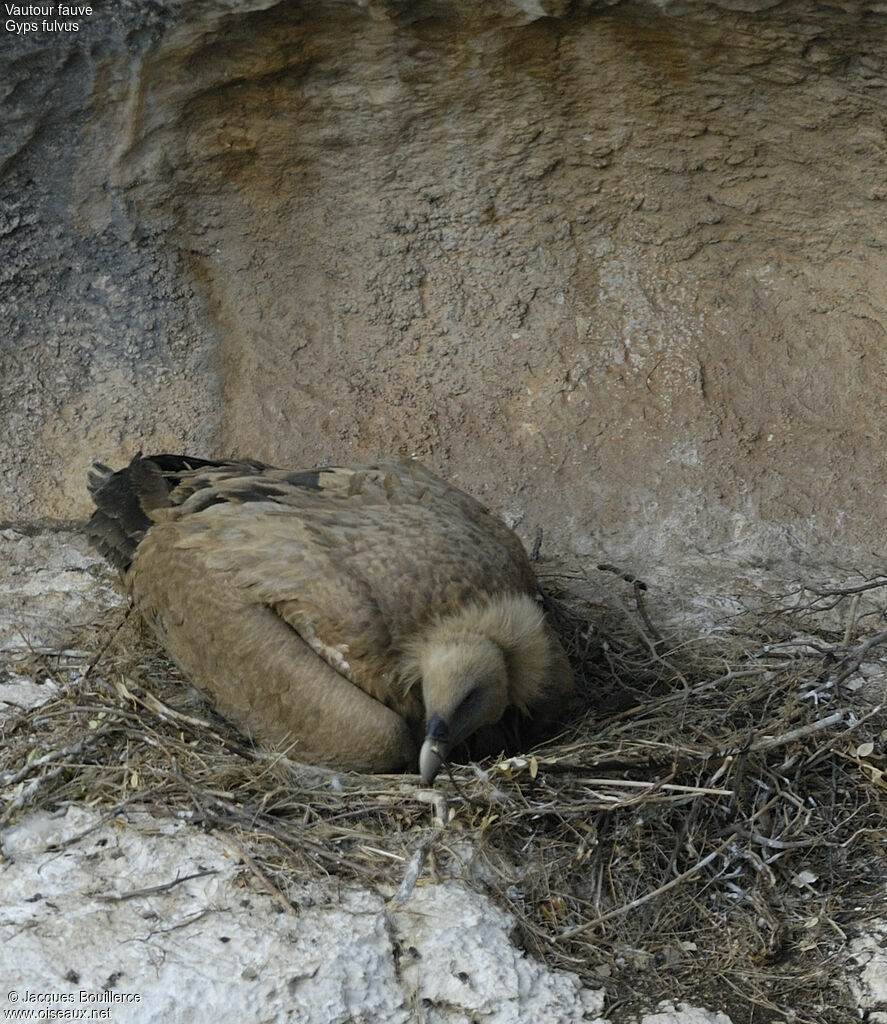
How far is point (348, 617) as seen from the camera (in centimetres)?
447

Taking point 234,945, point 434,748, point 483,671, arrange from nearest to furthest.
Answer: point 234,945
point 434,748
point 483,671

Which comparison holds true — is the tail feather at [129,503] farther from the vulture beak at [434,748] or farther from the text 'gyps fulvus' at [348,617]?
the vulture beak at [434,748]

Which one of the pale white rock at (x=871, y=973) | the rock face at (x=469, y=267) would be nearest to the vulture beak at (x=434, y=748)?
the pale white rock at (x=871, y=973)

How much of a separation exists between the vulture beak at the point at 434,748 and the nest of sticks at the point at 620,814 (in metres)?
0.08

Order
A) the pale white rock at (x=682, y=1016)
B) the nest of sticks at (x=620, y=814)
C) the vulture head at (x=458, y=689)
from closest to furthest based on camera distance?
the pale white rock at (x=682, y=1016), the nest of sticks at (x=620, y=814), the vulture head at (x=458, y=689)

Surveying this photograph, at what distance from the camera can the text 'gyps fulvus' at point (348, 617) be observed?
4371 mm

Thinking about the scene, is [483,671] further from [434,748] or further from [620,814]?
[620,814]

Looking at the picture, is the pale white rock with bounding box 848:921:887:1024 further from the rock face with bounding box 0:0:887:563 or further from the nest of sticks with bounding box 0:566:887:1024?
the rock face with bounding box 0:0:887:563

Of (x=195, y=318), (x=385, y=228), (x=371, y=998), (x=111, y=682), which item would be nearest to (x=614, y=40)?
(x=385, y=228)

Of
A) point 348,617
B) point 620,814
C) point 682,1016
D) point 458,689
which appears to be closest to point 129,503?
point 348,617

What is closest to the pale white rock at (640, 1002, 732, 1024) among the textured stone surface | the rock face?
the textured stone surface

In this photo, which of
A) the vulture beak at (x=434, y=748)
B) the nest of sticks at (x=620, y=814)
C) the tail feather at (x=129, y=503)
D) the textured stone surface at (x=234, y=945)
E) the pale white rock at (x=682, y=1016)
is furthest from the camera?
the tail feather at (x=129, y=503)

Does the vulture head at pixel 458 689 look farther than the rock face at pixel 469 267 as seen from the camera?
No

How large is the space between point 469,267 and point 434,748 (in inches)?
114
